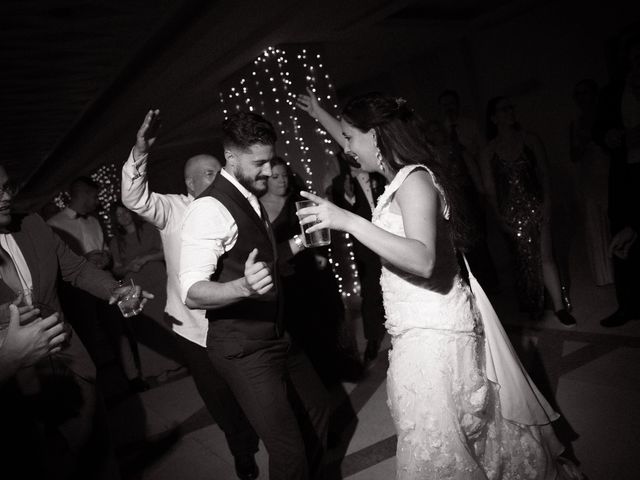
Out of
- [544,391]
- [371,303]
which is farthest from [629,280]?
[371,303]

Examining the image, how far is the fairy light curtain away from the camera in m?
5.35

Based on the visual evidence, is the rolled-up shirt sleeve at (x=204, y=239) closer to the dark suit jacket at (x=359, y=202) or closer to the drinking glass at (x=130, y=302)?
the drinking glass at (x=130, y=302)

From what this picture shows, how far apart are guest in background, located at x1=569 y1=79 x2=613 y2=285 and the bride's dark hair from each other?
2.66 meters

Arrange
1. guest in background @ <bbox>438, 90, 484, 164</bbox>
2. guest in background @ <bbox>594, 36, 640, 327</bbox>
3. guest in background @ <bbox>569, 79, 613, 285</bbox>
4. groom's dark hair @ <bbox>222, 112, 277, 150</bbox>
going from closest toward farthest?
1. groom's dark hair @ <bbox>222, 112, 277, 150</bbox>
2. guest in background @ <bbox>594, 36, 640, 327</bbox>
3. guest in background @ <bbox>569, 79, 613, 285</bbox>
4. guest in background @ <bbox>438, 90, 484, 164</bbox>

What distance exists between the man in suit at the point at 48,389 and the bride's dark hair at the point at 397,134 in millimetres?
1134

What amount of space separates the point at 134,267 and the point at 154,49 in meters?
2.78

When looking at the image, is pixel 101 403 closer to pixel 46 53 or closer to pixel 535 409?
pixel 535 409

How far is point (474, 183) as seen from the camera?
436cm

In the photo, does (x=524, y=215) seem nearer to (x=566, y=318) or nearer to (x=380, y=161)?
(x=566, y=318)

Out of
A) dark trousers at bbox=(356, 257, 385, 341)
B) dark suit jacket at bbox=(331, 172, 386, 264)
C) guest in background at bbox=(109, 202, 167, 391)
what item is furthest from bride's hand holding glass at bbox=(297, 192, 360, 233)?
guest in background at bbox=(109, 202, 167, 391)

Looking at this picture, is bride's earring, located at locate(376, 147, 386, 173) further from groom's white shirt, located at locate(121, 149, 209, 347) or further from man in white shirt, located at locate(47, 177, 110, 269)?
man in white shirt, located at locate(47, 177, 110, 269)

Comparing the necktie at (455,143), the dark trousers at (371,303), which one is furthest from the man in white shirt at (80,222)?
the necktie at (455,143)

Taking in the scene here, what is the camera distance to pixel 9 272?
74.2 inches

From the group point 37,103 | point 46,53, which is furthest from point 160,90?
point 46,53
